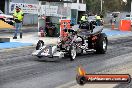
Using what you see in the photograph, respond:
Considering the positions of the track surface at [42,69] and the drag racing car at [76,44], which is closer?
the track surface at [42,69]

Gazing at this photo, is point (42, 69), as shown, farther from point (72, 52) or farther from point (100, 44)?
point (100, 44)

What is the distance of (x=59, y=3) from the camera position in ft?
85.5

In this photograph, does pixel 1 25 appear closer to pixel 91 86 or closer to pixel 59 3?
pixel 59 3

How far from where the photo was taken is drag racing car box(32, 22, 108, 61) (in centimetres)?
1209

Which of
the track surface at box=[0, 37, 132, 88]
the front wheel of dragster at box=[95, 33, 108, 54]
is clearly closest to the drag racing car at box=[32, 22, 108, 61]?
the front wheel of dragster at box=[95, 33, 108, 54]

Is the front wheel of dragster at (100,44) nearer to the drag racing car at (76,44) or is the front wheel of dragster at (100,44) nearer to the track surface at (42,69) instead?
the drag racing car at (76,44)

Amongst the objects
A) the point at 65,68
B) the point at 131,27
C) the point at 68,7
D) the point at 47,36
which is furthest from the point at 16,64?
Answer: the point at 131,27

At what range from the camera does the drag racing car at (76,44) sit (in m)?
12.1

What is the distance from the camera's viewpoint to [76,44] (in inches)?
520

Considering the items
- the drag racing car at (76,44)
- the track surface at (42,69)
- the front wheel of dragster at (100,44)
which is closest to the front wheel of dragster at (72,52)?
the drag racing car at (76,44)

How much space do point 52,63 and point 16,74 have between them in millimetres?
2593

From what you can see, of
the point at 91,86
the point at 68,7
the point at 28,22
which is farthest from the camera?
the point at 28,22

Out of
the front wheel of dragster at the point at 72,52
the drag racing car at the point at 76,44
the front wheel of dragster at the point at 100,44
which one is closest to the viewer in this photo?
the drag racing car at the point at 76,44

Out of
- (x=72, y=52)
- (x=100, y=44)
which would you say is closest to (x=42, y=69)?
(x=72, y=52)
